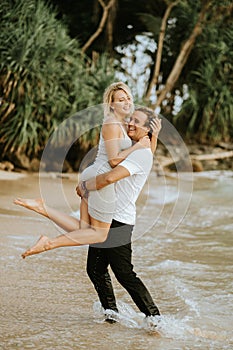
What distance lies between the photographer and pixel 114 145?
3018 mm

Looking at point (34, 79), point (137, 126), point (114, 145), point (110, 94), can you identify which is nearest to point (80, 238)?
point (114, 145)

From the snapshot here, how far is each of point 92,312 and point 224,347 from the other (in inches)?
31.5

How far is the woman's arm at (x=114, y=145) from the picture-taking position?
3014 mm

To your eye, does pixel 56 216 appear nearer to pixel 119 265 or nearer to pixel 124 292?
pixel 119 265

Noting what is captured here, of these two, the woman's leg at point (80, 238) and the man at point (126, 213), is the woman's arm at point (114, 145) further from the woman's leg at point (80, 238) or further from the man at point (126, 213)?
the woman's leg at point (80, 238)

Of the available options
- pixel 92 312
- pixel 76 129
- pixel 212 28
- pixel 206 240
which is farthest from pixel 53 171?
pixel 92 312

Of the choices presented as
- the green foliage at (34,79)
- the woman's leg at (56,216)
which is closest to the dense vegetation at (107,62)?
the green foliage at (34,79)

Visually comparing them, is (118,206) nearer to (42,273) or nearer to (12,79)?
(42,273)

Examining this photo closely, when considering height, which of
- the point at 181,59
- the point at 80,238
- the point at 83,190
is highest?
the point at 181,59

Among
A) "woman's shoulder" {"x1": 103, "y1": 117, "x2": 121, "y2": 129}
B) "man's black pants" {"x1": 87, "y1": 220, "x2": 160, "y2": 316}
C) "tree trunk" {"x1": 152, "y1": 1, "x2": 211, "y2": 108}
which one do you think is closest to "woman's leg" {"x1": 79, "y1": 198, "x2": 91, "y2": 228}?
"man's black pants" {"x1": 87, "y1": 220, "x2": 160, "y2": 316}

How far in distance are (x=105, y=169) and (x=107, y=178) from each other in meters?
0.11

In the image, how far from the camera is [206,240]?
20.2 feet

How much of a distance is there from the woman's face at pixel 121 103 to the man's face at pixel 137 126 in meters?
0.05

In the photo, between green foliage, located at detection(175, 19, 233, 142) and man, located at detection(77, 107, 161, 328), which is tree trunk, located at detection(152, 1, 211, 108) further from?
man, located at detection(77, 107, 161, 328)
